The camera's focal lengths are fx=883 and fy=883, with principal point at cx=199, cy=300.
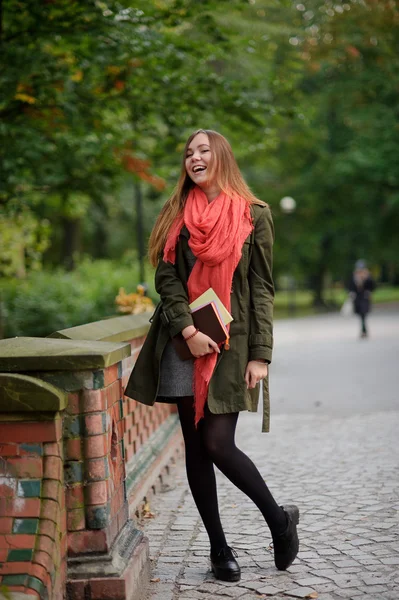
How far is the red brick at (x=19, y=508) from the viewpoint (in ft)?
10.5

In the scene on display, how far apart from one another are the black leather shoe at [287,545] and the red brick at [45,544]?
3.99 ft

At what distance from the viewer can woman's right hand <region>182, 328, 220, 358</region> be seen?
3.81 metres

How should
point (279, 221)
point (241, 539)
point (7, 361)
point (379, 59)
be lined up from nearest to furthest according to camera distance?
1. point (7, 361)
2. point (241, 539)
3. point (379, 59)
4. point (279, 221)

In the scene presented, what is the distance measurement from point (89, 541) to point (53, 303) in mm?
10723

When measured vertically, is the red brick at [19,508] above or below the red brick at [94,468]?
below

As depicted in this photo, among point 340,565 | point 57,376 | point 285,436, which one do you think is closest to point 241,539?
point 340,565

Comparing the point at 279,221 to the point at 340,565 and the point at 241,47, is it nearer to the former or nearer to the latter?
the point at 241,47

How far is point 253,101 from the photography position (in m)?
10.6

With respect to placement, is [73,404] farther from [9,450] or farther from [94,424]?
[9,450]

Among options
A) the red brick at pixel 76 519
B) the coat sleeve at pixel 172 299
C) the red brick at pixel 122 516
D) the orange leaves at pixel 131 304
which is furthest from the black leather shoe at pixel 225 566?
the orange leaves at pixel 131 304

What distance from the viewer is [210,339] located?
382 centimetres

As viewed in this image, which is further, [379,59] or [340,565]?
[379,59]

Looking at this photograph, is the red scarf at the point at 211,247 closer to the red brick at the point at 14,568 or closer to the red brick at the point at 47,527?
the red brick at the point at 47,527

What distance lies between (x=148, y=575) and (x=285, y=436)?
14.2 ft
